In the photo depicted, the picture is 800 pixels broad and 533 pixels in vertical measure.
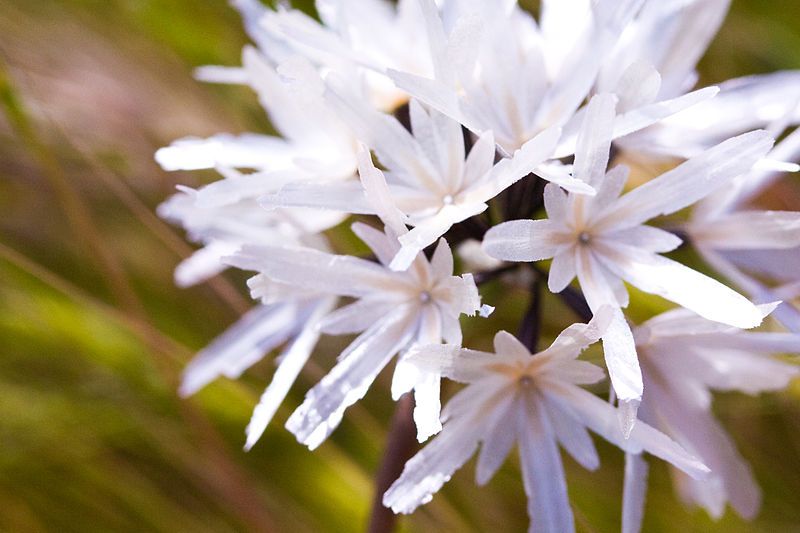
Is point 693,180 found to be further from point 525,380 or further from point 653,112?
point 525,380

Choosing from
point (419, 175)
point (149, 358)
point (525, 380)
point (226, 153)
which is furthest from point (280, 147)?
point (149, 358)

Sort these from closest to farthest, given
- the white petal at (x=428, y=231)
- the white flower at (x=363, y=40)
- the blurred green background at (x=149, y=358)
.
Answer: the white petal at (x=428, y=231) → the white flower at (x=363, y=40) → the blurred green background at (x=149, y=358)

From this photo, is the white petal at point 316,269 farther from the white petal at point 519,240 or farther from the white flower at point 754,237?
the white flower at point 754,237

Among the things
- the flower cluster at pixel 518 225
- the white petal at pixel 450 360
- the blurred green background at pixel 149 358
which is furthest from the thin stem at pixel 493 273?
the blurred green background at pixel 149 358

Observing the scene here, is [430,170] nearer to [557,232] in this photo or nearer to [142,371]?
[557,232]

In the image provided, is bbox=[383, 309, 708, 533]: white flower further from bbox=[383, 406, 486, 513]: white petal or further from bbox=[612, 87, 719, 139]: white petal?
bbox=[612, 87, 719, 139]: white petal

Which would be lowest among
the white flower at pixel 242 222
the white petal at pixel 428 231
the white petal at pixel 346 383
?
the white petal at pixel 346 383
